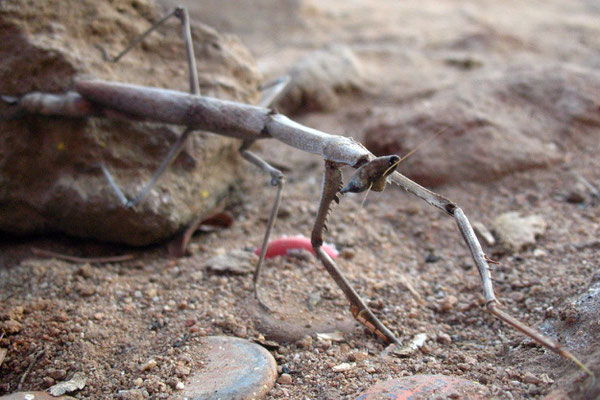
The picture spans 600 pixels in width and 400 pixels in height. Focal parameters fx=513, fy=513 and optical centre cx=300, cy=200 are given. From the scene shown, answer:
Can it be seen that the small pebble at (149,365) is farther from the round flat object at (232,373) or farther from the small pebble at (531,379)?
the small pebble at (531,379)

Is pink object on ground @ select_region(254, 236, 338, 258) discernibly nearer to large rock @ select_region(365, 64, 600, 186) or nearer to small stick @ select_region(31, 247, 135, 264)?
small stick @ select_region(31, 247, 135, 264)

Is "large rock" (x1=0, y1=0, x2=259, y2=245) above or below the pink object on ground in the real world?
above

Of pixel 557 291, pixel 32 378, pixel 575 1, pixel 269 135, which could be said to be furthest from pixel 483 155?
pixel 575 1

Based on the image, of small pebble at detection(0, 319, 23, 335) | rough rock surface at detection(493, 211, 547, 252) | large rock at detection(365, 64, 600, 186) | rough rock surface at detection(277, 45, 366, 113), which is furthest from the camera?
rough rock surface at detection(277, 45, 366, 113)

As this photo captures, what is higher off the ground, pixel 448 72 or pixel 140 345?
pixel 448 72

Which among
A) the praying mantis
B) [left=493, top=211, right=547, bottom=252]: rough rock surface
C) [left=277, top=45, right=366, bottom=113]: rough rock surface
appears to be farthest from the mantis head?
[left=277, top=45, right=366, bottom=113]: rough rock surface

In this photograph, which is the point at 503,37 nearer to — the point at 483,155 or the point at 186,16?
the point at 483,155

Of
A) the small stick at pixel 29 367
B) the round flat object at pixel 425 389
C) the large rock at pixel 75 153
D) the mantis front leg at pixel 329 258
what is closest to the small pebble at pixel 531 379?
the round flat object at pixel 425 389
